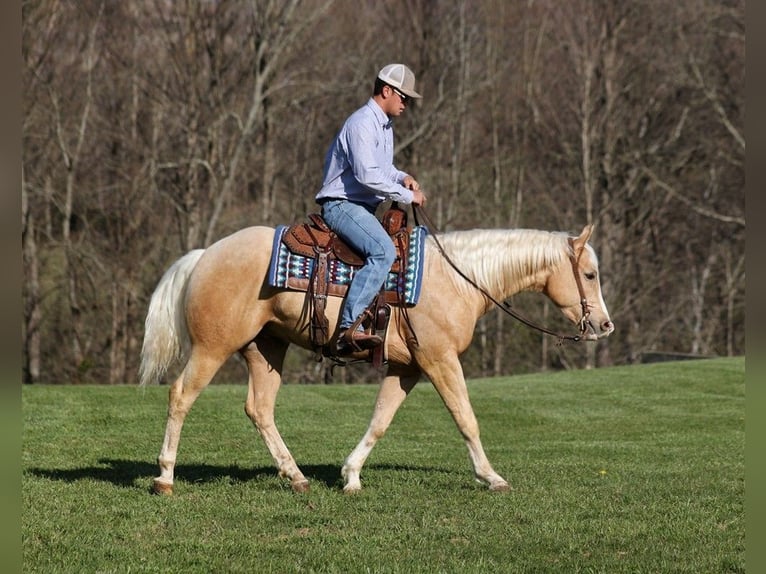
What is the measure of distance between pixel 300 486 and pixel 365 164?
2.41 metres

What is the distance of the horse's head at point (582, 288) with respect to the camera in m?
7.87

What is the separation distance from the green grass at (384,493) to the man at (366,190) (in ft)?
4.43

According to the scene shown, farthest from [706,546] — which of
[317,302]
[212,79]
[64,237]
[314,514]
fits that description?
[64,237]

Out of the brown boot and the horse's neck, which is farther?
the horse's neck

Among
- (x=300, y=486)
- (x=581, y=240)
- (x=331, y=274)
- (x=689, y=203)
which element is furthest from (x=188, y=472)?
(x=689, y=203)

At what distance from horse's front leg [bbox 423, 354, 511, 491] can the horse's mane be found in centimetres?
67

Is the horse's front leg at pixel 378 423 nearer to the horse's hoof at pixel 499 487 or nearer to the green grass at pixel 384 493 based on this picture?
the green grass at pixel 384 493

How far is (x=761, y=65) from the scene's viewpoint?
66.5 inches

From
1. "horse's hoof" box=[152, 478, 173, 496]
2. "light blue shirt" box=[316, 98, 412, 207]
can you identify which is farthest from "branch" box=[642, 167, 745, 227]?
"horse's hoof" box=[152, 478, 173, 496]

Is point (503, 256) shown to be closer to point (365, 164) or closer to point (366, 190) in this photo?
point (366, 190)

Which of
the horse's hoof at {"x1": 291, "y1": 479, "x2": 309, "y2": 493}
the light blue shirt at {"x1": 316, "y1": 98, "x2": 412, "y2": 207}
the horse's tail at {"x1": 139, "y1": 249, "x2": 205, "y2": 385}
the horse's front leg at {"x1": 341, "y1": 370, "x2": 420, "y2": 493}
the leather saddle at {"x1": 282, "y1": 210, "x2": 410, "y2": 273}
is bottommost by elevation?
the horse's hoof at {"x1": 291, "y1": 479, "x2": 309, "y2": 493}

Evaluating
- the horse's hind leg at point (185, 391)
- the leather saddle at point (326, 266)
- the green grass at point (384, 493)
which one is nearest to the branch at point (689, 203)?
the green grass at point (384, 493)

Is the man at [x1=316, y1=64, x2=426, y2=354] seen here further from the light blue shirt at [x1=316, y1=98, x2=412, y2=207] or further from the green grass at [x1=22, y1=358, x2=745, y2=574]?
the green grass at [x1=22, y1=358, x2=745, y2=574]

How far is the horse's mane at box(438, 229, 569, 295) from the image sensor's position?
7.82 metres
